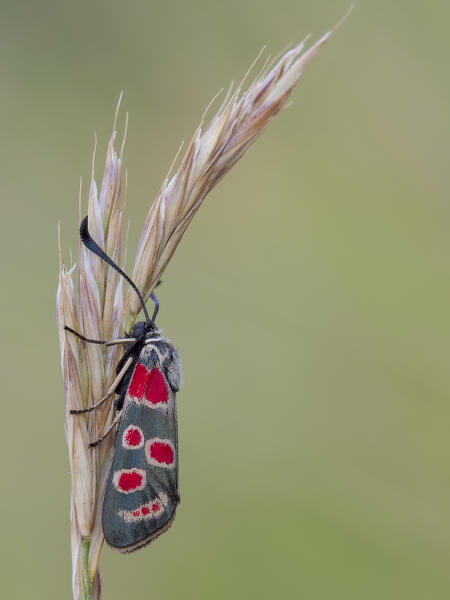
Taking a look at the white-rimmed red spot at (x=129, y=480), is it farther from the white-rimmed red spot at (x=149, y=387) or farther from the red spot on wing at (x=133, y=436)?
the white-rimmed red spot at (x=149, y=387)

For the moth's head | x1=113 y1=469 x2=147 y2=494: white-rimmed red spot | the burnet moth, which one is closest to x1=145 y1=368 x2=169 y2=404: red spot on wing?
the burnet moth

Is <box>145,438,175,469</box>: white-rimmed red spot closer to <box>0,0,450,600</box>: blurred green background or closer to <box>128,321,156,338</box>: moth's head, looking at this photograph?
<box>128,321,156,338</box>: moth's head

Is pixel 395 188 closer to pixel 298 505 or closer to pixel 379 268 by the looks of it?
pixel 379 268

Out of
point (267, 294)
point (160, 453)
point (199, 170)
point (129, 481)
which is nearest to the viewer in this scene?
point (199, 170)

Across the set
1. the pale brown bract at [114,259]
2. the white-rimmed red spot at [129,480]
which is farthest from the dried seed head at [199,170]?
the white-rimmed red spot at [129,480]

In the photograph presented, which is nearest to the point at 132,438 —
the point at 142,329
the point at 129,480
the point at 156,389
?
the point at 129,480

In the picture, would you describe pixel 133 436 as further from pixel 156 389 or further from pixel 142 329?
pixel 142 329

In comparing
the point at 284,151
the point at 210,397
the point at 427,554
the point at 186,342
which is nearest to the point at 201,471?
the point at 210,397
